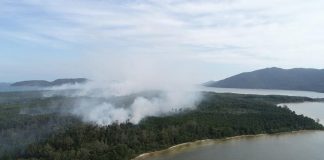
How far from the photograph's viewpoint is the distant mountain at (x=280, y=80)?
5669 inches

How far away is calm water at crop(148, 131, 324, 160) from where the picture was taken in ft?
110

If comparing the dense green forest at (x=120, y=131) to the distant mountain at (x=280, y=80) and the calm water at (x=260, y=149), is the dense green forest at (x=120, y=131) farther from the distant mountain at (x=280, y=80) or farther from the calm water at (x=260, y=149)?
the distant mountain at (x=280, y=80)

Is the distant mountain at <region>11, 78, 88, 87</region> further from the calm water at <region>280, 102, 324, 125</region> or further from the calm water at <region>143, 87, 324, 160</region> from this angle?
the calm water at <region>143, 87, 324, 160</region>

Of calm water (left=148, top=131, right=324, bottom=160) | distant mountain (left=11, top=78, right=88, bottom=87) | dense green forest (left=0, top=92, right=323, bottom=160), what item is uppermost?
distant mountain (left=11, top=78, right=88, bottom=87)

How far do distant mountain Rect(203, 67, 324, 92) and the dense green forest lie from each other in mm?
92340

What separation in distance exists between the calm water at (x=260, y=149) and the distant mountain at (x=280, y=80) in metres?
99.8

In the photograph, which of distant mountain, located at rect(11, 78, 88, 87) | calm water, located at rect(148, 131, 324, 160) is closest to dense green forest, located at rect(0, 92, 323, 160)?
calm water, located at rect(148, 131, 324, 160)

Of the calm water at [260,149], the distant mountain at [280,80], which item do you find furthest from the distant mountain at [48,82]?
the calm water at [260,149]

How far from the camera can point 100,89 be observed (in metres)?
82.0

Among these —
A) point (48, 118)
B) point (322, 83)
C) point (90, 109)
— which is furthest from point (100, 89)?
point (322, 83)

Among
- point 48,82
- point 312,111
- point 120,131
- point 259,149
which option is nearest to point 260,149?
point 259,149

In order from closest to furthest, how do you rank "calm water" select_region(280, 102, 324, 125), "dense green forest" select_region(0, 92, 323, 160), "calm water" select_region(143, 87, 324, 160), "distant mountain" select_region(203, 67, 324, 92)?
"dense green forest" select_region(0, 92, 323, 160) → "calm water" select_region(143, 87, 324, 160) → "calm water" select_region(280, 102, 324, 125) → "distant mountain" select_region(203, 67, 324, 92)

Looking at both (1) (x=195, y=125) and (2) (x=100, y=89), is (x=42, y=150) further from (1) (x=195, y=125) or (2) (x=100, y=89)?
(2) (x=100, y=89)

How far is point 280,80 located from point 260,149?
123047 millimetres
